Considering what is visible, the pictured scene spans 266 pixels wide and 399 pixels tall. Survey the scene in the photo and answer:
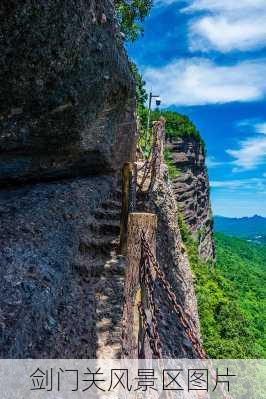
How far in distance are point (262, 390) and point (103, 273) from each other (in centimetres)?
2303

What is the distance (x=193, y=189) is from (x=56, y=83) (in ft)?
156

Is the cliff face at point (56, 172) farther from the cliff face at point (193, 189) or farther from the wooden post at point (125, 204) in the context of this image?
the cliff face at point (193, 189)

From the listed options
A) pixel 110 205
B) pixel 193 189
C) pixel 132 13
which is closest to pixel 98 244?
pixel 110 205

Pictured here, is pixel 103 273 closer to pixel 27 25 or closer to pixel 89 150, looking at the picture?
pixel 89 150

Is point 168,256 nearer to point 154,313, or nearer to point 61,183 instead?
point 61,183

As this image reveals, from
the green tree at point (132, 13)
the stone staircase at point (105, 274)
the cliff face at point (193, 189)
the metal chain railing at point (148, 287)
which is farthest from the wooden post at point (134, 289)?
the cliff face at point (193, 189)

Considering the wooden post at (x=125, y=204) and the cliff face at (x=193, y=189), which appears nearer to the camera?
the wooden post at (x=125, y=204)

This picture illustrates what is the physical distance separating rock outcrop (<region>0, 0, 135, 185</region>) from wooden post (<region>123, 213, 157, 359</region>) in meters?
3.06

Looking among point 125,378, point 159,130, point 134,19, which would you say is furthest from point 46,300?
point 134,19

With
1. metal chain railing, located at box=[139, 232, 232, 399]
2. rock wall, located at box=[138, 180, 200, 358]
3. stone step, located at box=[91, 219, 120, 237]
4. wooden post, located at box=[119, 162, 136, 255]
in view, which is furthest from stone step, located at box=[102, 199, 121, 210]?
metal chain railing, located at box=[139, 232, 232, 399]

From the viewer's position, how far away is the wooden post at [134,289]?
4.07m

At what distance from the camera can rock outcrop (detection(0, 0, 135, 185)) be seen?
5.50 m

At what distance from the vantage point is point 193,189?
53062 millimetres

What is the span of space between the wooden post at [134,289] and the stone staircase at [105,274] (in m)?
2.65
